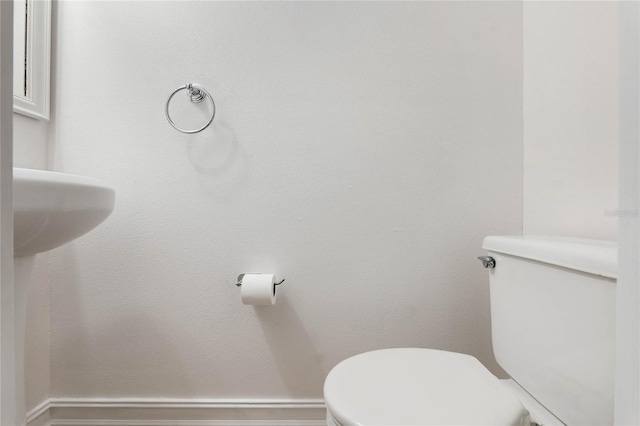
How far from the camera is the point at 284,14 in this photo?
3.55 ft

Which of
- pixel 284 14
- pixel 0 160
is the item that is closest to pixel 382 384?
pixel 0 160

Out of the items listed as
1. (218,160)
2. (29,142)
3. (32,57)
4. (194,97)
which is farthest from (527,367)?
(32,57)

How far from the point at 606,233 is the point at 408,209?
499mm

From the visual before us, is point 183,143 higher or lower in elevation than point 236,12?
lower

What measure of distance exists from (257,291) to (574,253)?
2.54ft

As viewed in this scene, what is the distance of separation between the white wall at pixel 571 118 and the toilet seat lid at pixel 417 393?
1.52 ft

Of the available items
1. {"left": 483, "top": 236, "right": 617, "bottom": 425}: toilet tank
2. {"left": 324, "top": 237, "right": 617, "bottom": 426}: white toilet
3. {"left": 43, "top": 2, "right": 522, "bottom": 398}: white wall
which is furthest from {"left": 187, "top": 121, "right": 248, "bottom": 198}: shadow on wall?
{"left": 483, "top": 236, "right": 617, "bottom": 425}: toilet tank

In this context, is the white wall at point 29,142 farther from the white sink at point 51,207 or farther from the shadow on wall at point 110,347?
the white sink at point 51,207

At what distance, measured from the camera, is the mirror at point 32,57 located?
999mm

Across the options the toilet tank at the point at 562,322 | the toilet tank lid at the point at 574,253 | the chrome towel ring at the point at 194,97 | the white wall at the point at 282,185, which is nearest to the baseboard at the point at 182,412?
the white wall at the point at 282,185

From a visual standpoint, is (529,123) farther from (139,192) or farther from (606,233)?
(139,192)

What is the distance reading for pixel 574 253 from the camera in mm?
585

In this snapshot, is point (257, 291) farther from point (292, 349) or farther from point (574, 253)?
point (574, 253)

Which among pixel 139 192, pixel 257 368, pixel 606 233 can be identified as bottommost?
pixel 257 368
